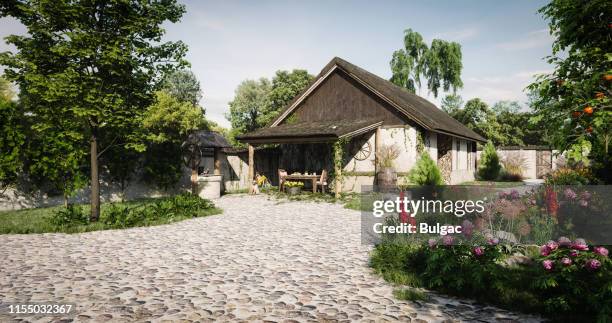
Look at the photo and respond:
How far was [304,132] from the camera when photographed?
16.1 metres

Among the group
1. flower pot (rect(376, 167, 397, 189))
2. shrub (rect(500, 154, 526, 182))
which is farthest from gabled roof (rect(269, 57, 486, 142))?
shrub (rect(500, 154, 526, 182))

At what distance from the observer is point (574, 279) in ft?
12.5

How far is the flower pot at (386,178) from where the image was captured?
1559 cm

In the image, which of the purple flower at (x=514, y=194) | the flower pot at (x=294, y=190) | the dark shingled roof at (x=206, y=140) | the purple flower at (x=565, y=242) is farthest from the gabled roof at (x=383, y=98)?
the purple flower at (x=565, y=242)

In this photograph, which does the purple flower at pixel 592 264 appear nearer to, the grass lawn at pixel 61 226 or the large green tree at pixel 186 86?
the grass lawn at pixel 61 226

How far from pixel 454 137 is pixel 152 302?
19.3 m

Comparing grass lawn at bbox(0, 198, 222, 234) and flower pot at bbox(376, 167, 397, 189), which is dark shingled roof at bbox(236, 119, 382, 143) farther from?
grass lawn at bbox(0, 198, 222, 234)

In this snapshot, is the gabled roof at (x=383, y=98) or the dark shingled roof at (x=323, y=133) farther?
the gabled roof at (x=383, y=98)

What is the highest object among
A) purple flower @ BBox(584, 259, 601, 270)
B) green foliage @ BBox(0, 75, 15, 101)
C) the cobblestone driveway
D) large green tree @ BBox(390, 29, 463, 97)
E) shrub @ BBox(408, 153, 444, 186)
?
large green tree @ BBox(390, 29, 463, 97)

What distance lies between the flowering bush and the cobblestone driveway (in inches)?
16.9

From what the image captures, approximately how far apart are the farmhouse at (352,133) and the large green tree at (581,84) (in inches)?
416

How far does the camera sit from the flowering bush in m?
3.71

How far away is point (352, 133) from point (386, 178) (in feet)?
8.58

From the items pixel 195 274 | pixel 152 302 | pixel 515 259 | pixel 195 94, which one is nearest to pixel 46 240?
pixel 195 274
